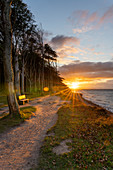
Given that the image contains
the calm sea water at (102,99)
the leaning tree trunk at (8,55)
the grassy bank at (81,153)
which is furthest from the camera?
the calm sea water at (102,99)

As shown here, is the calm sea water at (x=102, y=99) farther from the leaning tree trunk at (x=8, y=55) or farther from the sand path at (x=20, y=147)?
the leaning tree trunk at (x=8, y=55)

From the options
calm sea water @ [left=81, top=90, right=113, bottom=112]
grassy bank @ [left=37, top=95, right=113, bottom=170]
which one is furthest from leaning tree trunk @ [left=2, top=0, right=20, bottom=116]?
calm sea water @ [left=81, top=90, right=113, bottom=112]

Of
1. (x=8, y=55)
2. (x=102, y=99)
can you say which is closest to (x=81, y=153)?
(x=8, y=55)

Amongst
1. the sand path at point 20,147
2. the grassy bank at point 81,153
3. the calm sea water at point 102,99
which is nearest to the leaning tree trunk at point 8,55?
the sand path at point 20,147

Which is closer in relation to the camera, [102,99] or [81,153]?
[81,153]

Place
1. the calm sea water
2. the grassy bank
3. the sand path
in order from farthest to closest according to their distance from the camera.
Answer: the calm sea water
the sand path
the grassy bank

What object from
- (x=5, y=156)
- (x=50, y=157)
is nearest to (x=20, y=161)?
(x=5, y=156)

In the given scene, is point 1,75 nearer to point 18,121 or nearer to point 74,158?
point 18,121

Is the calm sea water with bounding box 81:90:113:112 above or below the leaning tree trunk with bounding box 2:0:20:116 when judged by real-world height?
below

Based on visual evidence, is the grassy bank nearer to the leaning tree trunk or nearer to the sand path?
the sand path

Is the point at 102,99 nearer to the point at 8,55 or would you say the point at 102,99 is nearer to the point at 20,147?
the point at 8,55

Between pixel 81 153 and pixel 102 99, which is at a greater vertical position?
pixel 81 153

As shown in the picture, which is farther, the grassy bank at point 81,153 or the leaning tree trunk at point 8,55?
the leaning tree trunk at point 8,55

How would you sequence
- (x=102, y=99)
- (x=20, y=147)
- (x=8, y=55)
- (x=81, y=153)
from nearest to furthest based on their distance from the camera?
(x=81, y=153)
(x=20, y=147)
(x=8, y=55)
(x=102, y=99)
